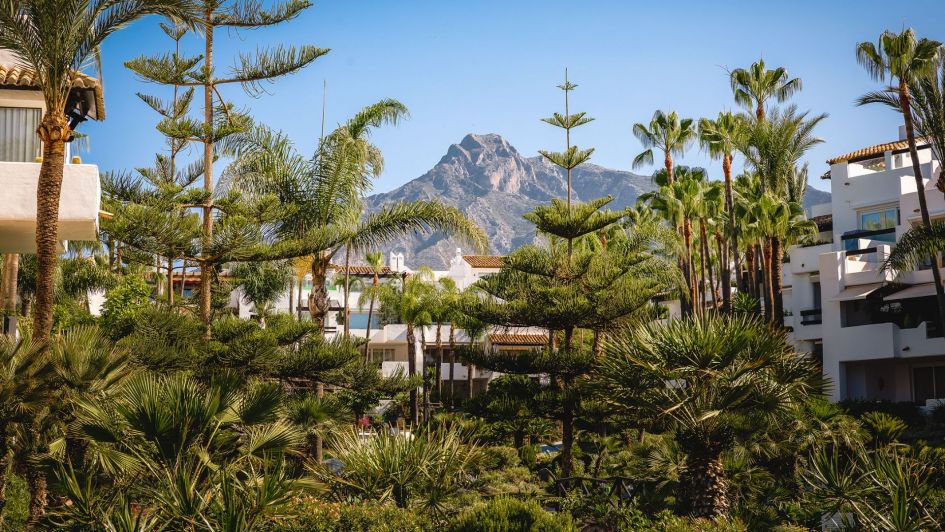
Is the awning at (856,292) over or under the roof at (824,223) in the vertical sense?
under

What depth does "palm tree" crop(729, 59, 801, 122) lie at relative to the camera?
35.9m

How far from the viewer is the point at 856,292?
33969 millimetres

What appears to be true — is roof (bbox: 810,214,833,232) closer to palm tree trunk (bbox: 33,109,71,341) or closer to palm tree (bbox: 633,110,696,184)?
palm tree (bbox: 633,110,696,184)

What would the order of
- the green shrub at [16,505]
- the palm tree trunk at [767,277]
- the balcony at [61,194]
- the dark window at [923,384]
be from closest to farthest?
the green shrub at [16,505]
the balcony at [61,194]
the dark window at [923,384]
the palm tree trunk at [767,277]

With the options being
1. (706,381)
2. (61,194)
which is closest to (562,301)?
(706,381)

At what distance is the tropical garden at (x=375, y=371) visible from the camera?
1080 centimetres

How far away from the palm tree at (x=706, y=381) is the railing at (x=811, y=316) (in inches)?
933

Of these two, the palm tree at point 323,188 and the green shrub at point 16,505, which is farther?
the palm tree at point 323,188

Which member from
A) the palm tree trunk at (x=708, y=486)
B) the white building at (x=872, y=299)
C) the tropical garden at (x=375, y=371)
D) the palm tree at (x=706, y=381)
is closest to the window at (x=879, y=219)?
the white building at (x=872, y=299)

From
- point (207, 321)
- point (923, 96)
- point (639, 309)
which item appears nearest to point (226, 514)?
point (207, 321)

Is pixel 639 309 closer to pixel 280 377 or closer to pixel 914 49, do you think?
pixel 280 377

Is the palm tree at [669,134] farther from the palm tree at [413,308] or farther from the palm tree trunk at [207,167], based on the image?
the palm tree trunk at [207,167]

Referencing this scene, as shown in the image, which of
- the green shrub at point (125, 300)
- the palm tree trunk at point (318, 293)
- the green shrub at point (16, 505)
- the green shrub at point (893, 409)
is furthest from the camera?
the green shrub at point (893, 409)

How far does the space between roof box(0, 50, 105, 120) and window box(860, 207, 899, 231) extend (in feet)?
102
